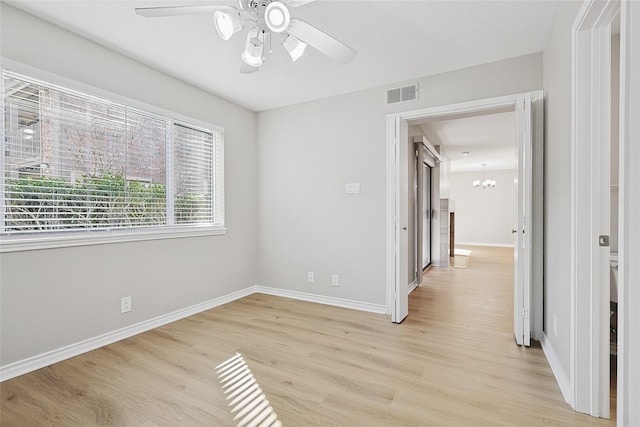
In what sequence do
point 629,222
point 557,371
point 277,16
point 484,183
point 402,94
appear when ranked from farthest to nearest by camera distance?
1. point 484,183
2. point 402,94
3. point 557,371
4. point 277,16
5. point 629,222

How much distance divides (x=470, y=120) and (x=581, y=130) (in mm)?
3123

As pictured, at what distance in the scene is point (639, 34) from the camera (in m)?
0.92

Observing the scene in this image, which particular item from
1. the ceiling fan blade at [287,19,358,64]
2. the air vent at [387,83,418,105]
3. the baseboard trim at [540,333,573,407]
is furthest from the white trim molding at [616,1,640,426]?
the air vent at [387,83,418,105]

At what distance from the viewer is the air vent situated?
313cm

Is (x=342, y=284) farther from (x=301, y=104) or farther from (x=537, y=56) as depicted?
(x=537, y=56)

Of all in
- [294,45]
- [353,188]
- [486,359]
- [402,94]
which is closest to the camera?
[294,45]

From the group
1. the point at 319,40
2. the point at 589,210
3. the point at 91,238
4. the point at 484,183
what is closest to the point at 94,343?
the point at 91,238

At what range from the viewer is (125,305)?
8.77ft

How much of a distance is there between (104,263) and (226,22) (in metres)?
2.18

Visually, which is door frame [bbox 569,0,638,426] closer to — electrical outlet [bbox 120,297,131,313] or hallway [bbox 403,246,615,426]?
hallway [bbox 403,246,615,426]

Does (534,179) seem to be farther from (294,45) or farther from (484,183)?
(484,183)

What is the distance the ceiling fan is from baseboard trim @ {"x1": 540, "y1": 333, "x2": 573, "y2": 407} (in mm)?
2326

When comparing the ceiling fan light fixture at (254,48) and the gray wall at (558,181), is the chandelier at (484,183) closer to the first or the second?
the gray wall at (558,181)

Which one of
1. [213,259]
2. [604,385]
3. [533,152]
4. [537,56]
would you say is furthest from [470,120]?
[213,259]
